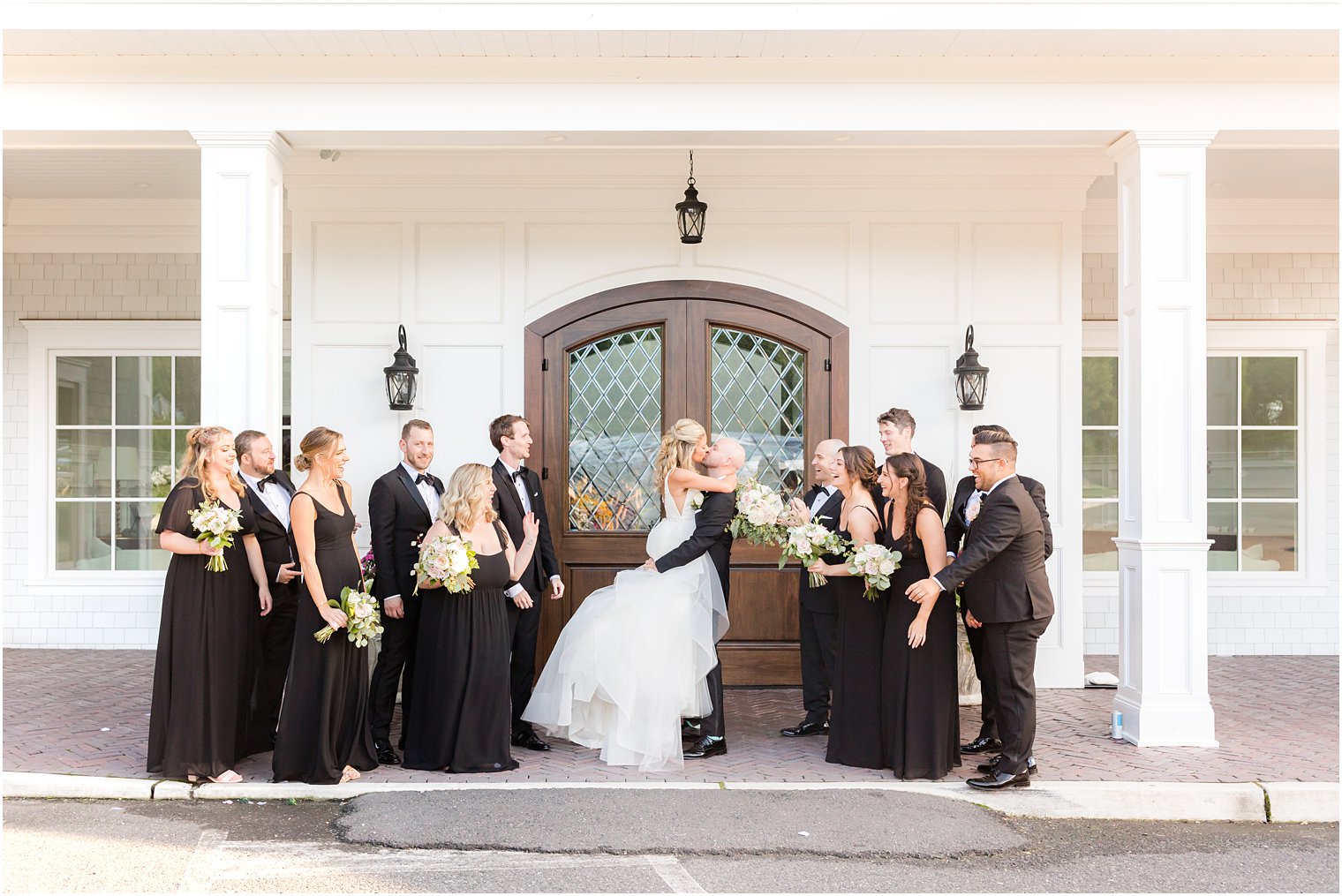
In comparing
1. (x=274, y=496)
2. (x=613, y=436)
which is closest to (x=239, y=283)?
(x=274, y=496)

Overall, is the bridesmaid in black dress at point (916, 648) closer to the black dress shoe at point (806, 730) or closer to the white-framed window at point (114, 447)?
the black dress shoe at point (806, 730)

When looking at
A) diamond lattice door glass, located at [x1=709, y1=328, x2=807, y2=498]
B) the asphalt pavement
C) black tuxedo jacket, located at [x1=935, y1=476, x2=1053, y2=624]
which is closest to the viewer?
the asphalt pavement

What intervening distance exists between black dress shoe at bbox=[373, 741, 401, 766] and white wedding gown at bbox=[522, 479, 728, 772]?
733mm

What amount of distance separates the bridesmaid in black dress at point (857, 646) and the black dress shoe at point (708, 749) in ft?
1.90

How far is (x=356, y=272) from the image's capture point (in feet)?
27.1

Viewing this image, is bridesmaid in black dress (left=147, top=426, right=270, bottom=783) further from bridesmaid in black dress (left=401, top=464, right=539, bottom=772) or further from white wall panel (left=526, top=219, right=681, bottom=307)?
white wall panel (left=526, top=219, right=681, bottom=307)

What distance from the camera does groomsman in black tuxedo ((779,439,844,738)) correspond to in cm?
679

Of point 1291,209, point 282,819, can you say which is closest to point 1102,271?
point 1291,209

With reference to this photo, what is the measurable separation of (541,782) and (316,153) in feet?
15.4

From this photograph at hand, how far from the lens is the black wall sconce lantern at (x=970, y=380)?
316 inches

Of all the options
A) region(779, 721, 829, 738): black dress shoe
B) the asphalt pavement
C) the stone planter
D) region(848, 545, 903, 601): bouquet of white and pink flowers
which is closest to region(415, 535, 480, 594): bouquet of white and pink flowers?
the asphalt pavement

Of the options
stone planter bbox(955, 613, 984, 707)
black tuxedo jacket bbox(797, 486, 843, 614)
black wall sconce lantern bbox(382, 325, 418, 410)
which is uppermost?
black wall sconce lantern bbox(382, 325, 418, 410)
